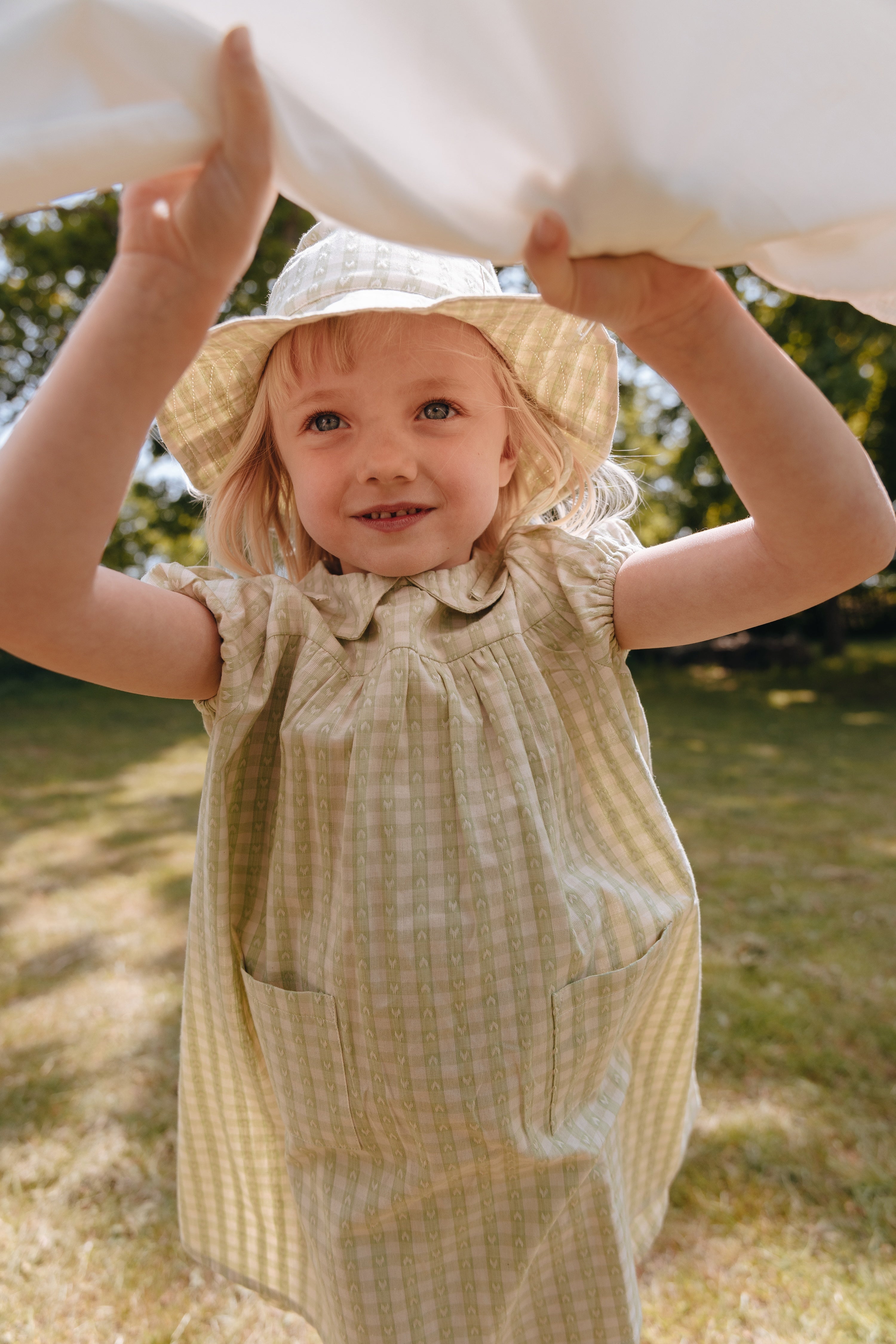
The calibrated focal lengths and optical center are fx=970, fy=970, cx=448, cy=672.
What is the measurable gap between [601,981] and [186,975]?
0.70 m

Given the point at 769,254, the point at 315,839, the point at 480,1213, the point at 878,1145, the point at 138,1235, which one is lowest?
the point at 878,1145

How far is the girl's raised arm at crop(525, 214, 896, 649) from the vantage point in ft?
2.80

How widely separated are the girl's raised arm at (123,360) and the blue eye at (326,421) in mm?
425

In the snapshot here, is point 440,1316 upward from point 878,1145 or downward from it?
upward

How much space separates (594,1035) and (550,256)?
1021 mm

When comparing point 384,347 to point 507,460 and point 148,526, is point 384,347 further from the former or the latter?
point 148,526

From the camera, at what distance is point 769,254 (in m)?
0.88

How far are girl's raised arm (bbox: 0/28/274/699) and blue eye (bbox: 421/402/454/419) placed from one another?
1.52 ft

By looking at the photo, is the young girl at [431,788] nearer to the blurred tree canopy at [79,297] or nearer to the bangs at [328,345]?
the bangs at [328,345]

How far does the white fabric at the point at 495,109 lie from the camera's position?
0.74 metres

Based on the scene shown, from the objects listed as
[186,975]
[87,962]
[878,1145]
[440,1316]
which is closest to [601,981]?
[440,1316]

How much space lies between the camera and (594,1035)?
1355mm

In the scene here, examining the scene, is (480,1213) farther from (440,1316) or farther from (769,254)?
(769,254)

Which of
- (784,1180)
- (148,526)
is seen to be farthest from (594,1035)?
(148,526)
